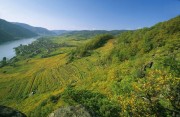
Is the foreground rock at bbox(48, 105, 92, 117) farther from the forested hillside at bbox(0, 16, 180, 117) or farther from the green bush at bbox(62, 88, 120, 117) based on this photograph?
the green bush at bbox(62, 88, 120, 117)

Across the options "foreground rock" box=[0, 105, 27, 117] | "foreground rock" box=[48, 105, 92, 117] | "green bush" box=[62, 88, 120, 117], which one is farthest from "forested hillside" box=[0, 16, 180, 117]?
"foreground rock" box=[0, 105, 27, 117]

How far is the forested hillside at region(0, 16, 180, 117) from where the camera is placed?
2367 centimetres

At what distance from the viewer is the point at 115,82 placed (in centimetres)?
6938

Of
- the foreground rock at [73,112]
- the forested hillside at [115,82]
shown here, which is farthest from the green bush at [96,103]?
the foreground rock at [73,112]

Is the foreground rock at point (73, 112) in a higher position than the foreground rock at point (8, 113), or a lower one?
lower

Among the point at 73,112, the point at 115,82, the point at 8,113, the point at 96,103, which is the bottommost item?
the point at 115,82

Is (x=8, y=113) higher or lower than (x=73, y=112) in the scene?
higher

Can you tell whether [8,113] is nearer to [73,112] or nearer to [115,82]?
[73,112]

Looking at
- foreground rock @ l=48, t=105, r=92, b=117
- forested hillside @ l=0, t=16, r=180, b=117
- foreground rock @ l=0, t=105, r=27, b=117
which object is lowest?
forested hillside @ l=0, t=16, r=180, b=117

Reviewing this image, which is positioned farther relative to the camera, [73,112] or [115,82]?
[115,82]

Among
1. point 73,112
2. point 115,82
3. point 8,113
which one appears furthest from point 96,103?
point 115,82

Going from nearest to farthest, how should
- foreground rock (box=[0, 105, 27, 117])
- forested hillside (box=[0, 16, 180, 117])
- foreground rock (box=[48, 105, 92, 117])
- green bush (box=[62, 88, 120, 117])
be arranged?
foreground rock (box=[0, 105, 27, 117]), foreground rock (box=[48, 105, 92, 117]), forested hillside (box=[0, 16, 180, 117]), green bush (box=[62, 88, 120, 117])

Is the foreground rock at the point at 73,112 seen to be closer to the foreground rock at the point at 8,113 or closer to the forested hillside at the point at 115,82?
the forested hillside at the point at 115,82

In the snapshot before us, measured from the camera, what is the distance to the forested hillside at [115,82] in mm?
23672
